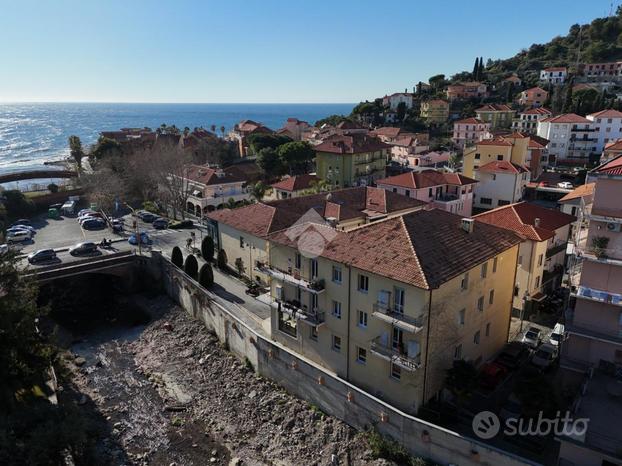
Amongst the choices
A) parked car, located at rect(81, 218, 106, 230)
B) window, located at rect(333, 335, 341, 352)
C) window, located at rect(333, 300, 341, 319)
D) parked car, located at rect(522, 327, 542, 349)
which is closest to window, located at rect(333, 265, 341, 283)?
window, located at rect(333, 300, 341, 319)

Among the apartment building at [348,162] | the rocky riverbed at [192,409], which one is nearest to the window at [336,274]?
the rocky riverbed at [192,409]

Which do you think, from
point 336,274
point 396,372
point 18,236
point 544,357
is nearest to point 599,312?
point 544,357

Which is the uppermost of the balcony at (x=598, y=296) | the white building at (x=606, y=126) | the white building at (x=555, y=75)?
the white building at (x=555, y=75)

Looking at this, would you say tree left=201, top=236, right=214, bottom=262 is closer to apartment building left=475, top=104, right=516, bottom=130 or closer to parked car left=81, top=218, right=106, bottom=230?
parked car left=81, top=218, right=106, bottom=230

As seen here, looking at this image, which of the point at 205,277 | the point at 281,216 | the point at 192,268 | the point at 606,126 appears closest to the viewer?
the point at 205,277

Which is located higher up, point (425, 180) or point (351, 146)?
point (351, 146)

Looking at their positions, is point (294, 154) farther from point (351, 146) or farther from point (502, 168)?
point (502, 168)

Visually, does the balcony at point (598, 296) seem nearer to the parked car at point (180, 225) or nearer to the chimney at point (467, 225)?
the chimney at point (467, 225)
